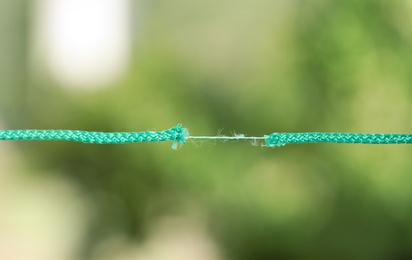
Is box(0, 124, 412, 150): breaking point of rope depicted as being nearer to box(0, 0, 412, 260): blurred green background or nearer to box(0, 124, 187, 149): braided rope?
box(0, 124, 187, 149): braided rope

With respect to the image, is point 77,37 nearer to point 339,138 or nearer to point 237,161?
point 237,161

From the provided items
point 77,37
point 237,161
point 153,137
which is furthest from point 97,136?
point 77,37

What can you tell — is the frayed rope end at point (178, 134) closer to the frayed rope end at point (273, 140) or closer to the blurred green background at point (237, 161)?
the frayed rope end at point (273, 140)

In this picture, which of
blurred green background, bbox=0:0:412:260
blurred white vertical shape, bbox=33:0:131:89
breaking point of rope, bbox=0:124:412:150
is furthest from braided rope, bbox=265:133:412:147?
blurred white vertical shape, bbox=33:0:131:89

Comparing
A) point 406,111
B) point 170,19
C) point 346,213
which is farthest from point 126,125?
point 406,111

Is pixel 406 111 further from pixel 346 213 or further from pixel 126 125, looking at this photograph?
pixel 126 125
